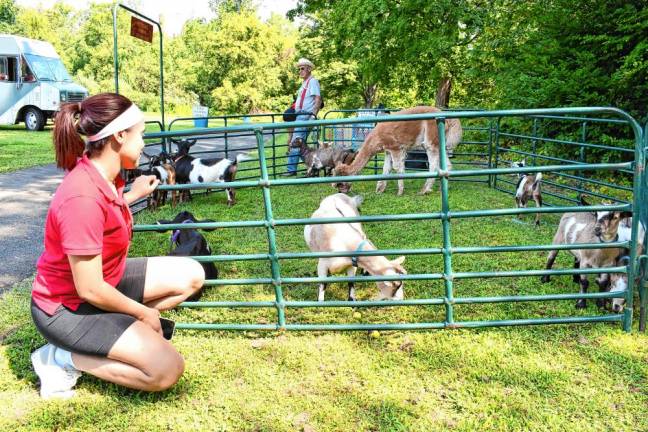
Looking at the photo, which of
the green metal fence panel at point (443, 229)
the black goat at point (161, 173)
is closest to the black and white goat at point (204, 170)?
the black goat at point (161, 173)

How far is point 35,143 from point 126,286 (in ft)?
51.1

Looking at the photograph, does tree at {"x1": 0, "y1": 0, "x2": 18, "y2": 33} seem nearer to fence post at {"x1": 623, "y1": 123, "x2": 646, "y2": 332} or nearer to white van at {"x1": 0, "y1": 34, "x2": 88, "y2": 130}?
white van at {"x1": 0, "y1": 34, "x2": 88, "y2": 130}

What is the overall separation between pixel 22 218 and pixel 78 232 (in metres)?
5.80

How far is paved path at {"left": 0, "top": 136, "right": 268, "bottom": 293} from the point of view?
540 cm

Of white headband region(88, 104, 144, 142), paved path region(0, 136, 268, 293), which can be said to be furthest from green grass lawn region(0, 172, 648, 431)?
A: white headband region(88, 104, 144, 142)

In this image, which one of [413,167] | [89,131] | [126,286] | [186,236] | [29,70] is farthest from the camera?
[29,70]

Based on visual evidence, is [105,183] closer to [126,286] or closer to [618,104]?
[126,286]

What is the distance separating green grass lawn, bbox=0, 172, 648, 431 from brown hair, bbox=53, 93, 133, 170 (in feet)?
4.64

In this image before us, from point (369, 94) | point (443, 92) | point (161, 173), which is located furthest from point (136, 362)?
point (369, 94)

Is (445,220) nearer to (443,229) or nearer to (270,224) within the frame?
(443,229)

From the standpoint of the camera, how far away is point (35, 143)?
1647cm

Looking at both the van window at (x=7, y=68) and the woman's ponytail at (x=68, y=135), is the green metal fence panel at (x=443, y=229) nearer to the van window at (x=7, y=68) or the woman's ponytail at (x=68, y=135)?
the woman's ponytail at (x=68, y=135)

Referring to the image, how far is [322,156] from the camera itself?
34.6 feet

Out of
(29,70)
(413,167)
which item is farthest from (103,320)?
(29,70)
